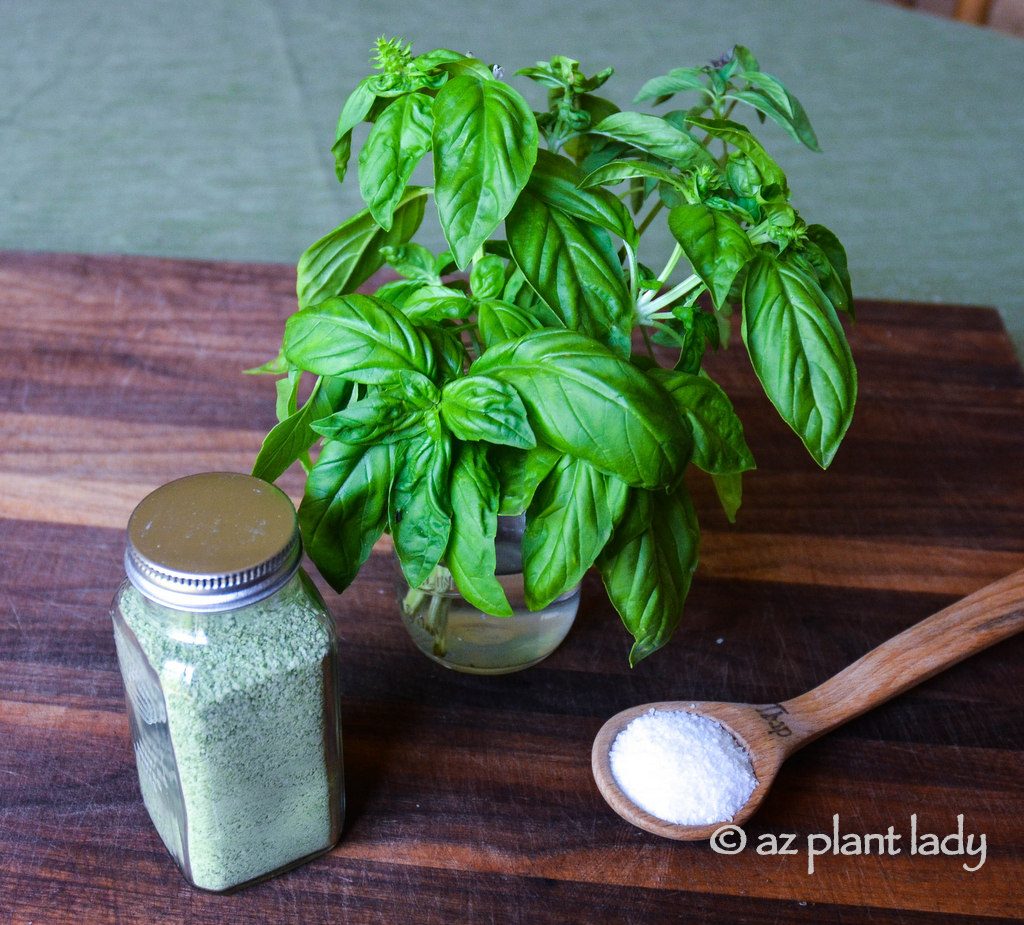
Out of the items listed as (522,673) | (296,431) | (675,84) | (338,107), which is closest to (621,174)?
(675,84)

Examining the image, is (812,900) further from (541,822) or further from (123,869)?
(123,869)

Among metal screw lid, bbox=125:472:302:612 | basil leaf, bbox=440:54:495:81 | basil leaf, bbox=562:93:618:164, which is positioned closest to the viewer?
metal screw lid, bbox=125:472:302:612

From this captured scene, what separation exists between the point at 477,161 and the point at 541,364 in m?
0.11

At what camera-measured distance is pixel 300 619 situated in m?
0.58

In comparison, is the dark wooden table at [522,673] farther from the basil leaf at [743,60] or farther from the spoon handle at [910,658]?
the basil leaf at [743,60]

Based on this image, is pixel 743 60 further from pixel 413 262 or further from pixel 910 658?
pixel 910 658

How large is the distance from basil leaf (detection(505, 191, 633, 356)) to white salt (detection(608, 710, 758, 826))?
0.80ft

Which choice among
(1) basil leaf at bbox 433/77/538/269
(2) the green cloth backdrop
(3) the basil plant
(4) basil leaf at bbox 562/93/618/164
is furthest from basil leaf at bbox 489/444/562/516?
(2) the green cloth backdrop

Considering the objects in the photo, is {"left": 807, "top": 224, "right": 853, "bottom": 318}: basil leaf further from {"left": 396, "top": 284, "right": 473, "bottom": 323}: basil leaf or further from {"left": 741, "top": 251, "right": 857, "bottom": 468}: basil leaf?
{"left": 396, "top": 284, "right": 473, "bottom": 323}: basil leaf

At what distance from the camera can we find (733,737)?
28.5 inches

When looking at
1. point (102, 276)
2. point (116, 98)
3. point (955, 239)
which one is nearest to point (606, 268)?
point (102, 276)

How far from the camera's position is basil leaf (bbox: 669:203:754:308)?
58cm

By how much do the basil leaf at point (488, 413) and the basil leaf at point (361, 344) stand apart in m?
0.04

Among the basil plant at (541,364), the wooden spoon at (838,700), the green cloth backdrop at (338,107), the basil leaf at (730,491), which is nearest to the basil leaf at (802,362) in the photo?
the basil plant at (541,364)
